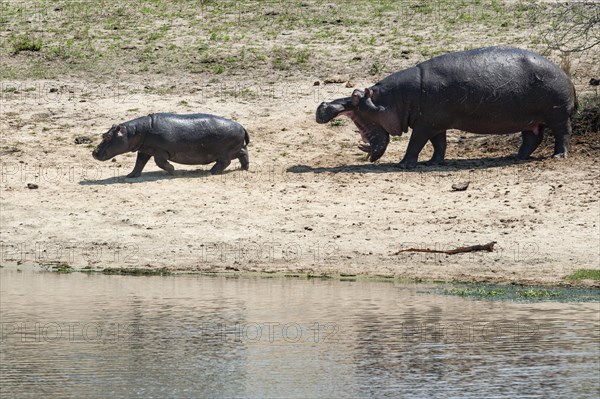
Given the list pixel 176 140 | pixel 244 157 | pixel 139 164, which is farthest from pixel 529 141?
pixel 139 164

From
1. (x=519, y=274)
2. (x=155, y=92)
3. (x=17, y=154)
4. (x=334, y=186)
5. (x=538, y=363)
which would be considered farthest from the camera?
(x=155, y=92)

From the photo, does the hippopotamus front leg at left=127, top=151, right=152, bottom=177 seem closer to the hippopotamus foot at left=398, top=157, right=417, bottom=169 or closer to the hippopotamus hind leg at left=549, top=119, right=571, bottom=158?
the hippopotamus foot at left=398, top=157, right=417, bottom=169

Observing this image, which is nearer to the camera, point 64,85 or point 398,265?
point 398,265

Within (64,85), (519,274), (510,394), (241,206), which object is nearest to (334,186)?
(241,206)

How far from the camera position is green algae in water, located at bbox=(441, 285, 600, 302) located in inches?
503

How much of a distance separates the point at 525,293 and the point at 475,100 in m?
5.25

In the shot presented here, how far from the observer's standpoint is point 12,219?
53.6 ft

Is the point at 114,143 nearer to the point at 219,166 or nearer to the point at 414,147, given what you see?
the point at 219,166

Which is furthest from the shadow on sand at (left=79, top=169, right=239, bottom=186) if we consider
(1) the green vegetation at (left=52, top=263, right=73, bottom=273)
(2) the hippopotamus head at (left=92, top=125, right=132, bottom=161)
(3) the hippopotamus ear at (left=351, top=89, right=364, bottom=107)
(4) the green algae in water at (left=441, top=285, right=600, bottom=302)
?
(4) the green algae in water at (left=441, top=285, right=600, bottom=302)

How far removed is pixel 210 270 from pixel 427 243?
7.85ft

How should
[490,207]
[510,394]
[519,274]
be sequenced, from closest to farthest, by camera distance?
[510,394]
[519,274]
[490,207]

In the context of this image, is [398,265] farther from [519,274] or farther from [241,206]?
[241,206]

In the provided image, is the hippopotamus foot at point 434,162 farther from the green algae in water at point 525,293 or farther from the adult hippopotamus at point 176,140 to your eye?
the green algae in water at point 525,293

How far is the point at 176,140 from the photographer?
1789cm
